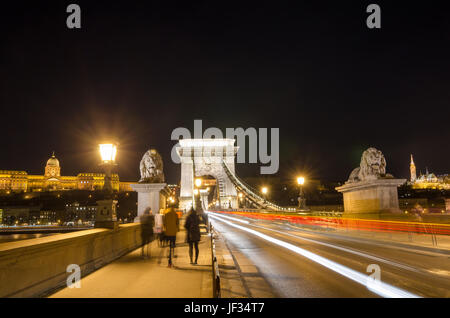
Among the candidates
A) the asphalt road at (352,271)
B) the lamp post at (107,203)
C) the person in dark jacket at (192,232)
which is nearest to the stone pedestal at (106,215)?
the lamp post at (107,203)

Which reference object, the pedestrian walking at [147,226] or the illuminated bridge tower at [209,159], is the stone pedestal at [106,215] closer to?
the pedestrian walking at [147,226]

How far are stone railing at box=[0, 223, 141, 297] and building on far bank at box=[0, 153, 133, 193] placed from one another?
537 feet

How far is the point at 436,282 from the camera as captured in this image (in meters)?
6.64

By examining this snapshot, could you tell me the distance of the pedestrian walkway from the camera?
5719mm

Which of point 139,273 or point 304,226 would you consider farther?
point 304,226

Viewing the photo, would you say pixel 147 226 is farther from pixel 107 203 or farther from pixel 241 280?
pixel 241 280

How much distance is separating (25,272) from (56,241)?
86 centimetres

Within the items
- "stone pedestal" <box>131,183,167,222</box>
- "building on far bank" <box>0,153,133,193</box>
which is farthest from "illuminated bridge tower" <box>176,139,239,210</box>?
"building on far bank" <box>0,153,133,193</box>

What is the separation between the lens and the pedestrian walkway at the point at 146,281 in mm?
5719

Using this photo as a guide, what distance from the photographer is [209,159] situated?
82.1m

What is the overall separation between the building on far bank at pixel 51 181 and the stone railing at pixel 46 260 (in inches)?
6444

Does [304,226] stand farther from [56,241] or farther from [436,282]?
[56,241]

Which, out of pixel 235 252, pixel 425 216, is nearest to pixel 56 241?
pixel 235 252

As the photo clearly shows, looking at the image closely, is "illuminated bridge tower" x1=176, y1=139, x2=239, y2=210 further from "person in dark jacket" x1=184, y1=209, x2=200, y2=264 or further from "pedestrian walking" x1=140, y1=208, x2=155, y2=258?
"person in dark jacket" x1=184, y1=209, x2=200, y2=264
